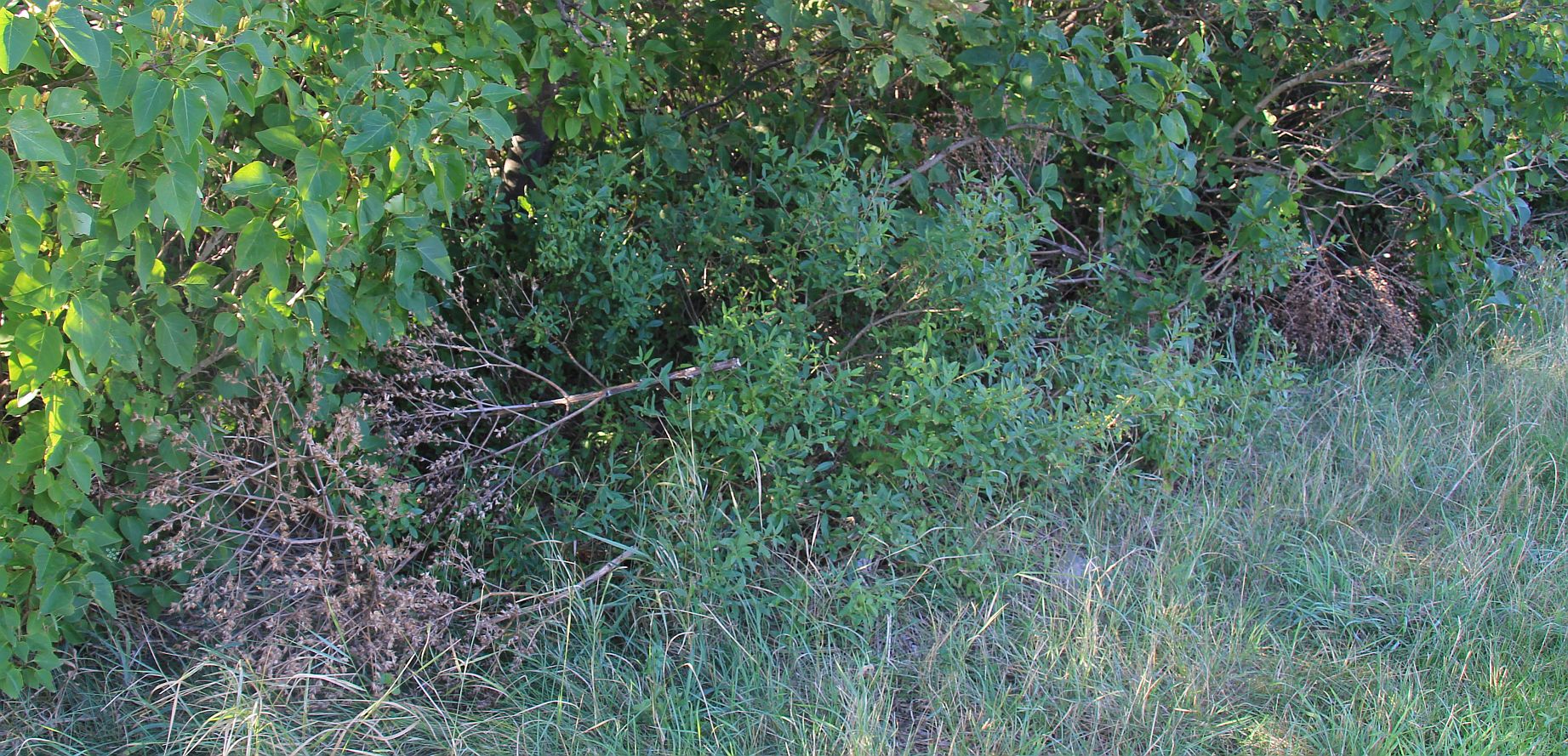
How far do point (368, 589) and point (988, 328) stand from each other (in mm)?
1776

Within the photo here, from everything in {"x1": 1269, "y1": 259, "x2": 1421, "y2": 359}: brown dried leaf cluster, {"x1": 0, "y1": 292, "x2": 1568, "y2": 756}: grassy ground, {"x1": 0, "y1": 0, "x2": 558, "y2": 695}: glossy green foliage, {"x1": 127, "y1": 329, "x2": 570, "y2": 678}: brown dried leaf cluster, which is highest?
{"x1": 0, "y1": 0, "x2": 558, "y2": 695}: glossy green foliage

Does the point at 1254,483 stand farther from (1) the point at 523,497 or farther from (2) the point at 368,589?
(2) the point at 368,589

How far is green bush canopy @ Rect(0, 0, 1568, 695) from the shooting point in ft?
7.09

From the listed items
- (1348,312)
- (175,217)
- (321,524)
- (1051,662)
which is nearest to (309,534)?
(321,524)

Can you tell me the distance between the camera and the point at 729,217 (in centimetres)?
350

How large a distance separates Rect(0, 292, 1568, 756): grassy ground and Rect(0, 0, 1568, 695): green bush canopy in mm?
208

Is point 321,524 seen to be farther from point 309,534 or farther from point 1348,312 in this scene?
point 1348,312

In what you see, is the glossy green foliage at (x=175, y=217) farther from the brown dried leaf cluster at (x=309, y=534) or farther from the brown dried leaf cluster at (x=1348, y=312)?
the brown dried leaf cluster at (x=1348, y=312)

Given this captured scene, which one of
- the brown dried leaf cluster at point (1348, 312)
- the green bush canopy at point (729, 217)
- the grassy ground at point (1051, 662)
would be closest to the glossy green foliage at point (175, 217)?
the green bush canopy at point (729, 217)

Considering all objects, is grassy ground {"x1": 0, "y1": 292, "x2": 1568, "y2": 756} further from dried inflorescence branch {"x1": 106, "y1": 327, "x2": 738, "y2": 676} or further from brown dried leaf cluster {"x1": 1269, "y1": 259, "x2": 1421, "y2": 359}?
brown dried leaf cluster {"x1": 1269, "y1": 259, "x2": 1421, "y2": 359}

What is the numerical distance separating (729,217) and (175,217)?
173 cm

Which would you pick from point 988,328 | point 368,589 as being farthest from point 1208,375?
point 368,589

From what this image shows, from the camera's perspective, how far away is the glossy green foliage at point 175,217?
196 cm

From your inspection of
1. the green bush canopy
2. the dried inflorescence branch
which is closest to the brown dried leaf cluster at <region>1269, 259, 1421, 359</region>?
the green bush canopy
